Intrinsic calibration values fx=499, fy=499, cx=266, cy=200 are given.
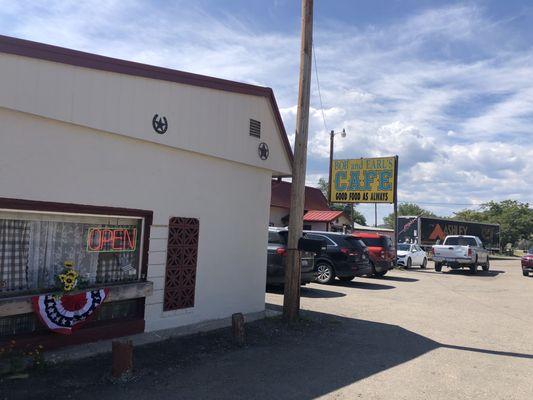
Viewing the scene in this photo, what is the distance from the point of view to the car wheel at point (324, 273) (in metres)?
16.2

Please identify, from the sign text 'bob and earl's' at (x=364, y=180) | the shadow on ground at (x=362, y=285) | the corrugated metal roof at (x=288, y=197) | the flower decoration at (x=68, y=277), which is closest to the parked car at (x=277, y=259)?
the shadow on ground at (x=362, y=285)

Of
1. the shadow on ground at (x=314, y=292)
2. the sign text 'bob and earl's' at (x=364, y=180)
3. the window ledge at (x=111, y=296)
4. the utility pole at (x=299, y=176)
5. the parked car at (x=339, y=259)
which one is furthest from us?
the sign text 'bob and earl's' at (x=364, y=180)

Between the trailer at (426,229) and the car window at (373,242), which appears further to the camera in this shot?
the trailer at (426,229)

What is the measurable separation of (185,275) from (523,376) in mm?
5068

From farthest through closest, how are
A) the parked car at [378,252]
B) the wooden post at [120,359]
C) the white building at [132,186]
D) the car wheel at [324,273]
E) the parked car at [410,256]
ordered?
the parked car at [410,256] → the parked car at [378,252] → the car wheel at [324,273] → the white building at [132,186] → the wooden post at [120,359]

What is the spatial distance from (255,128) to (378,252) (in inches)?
458

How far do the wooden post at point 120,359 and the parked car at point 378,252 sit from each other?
14.7 meters

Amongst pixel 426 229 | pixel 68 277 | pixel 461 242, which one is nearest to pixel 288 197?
pixel 461 242

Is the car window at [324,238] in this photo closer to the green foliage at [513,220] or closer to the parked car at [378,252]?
the parked car at [378,252]

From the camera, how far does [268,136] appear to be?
9.92 metres

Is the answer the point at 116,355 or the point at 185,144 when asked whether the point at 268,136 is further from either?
the point at 116,355

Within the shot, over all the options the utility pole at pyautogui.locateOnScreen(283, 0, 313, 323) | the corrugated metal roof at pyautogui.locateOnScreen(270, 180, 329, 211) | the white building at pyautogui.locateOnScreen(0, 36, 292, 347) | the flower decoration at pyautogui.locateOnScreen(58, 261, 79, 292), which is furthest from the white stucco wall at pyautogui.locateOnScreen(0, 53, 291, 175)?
the corrugated metal roof at pyautogui.locateOnScreen(270, 180, 329, 211)

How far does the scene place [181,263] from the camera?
812 cm

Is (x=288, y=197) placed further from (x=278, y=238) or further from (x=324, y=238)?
(x=278, y=238)
